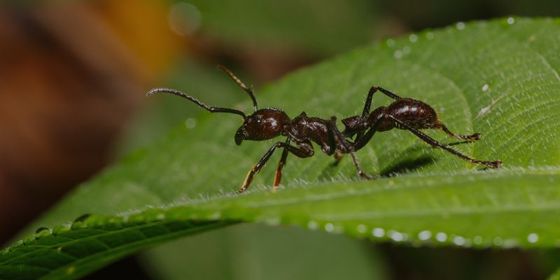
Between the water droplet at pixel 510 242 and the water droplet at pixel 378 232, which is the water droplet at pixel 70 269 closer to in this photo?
the water droplet at pixel 378 232

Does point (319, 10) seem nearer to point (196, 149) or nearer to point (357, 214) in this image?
point (196, 149)

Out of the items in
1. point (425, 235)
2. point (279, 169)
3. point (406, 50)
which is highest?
point (406, 50)

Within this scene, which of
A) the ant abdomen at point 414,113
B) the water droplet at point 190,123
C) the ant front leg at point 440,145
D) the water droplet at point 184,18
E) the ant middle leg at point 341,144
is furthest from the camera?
the water droplet at point 184,18

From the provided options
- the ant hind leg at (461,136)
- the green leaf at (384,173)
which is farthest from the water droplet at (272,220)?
the ant hind leg at (461,136)

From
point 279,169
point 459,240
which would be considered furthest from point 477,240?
point 279,169

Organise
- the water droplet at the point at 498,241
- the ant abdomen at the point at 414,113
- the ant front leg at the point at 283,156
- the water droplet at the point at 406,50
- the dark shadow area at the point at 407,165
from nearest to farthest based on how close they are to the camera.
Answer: the water droplet at the point at 498,241 < the dark shadow area at the point at 407,165 < the ant abdomen at the point at 414,113 < the ant front leg at the point at 283,156 < the water droplet at the point at 406,50

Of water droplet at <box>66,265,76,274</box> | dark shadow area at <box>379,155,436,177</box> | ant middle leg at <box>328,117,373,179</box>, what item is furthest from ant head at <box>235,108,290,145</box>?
water droplet at <box>66,265,76,274</box>

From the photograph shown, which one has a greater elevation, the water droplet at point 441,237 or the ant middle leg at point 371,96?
the ant middle leg at point 371,96

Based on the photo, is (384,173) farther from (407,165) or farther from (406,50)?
(406,50)
